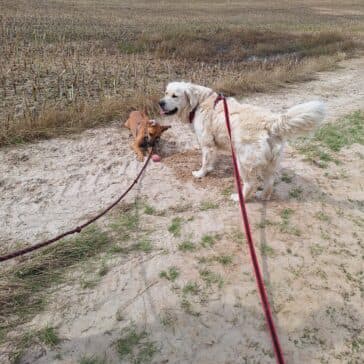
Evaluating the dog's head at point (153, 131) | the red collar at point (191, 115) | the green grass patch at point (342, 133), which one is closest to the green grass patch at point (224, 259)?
the red collar at point (191, 115)

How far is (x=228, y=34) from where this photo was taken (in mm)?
17531

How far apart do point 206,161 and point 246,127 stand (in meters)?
1.08

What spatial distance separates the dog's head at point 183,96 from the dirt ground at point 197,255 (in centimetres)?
107

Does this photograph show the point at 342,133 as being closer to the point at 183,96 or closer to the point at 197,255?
the point at 183,96

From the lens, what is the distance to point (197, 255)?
3.79 meters

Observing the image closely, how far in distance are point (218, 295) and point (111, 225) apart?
165cm

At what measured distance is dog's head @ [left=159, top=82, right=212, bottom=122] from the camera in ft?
16.0

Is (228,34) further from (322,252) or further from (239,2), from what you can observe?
(239,2)

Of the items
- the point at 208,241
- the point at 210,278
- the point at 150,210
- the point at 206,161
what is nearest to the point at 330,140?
the point at 206,161

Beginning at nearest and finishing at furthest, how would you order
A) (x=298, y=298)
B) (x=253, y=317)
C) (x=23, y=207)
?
(x=253, y=317) → (x=298, y=298) → (x=23, y=207)

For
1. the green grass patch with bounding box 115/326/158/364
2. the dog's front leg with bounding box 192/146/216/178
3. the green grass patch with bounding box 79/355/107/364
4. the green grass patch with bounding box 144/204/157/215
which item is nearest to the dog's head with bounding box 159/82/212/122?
the dog's front leg with bounding box 192/146/216/178

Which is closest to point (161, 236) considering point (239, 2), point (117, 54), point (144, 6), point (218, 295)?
point (218, 295)

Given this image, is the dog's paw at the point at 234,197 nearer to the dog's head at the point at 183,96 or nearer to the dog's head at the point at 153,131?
the dog's head at the point at 183,96

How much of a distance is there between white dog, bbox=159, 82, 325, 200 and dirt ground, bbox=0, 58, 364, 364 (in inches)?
19.2
